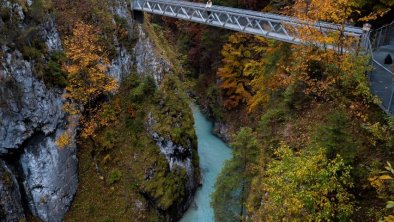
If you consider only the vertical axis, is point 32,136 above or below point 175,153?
above

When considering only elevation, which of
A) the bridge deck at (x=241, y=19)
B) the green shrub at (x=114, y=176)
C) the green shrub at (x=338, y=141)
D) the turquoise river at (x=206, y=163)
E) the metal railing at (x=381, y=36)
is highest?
the bridge deck at (x=241, y=19)

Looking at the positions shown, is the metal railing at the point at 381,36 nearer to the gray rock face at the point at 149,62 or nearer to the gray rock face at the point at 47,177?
the gray rock face at the point at 149,62

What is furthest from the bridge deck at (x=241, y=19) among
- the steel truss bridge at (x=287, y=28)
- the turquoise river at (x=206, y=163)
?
the turquoise river at (x=206, y=163)

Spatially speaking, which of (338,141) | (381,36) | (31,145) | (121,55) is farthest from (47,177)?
(381,36)

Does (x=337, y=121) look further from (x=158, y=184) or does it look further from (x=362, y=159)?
(x=158, y=184)

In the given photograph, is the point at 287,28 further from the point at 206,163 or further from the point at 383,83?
the point at 206,163

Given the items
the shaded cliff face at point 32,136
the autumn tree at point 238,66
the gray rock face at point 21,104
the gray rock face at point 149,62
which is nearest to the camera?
the gray rock face at point 21,104

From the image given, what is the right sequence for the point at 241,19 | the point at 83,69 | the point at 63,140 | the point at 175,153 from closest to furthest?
the point at 63,140 → the point at 83,69 → the point at 175,153 → the point at 241,19
